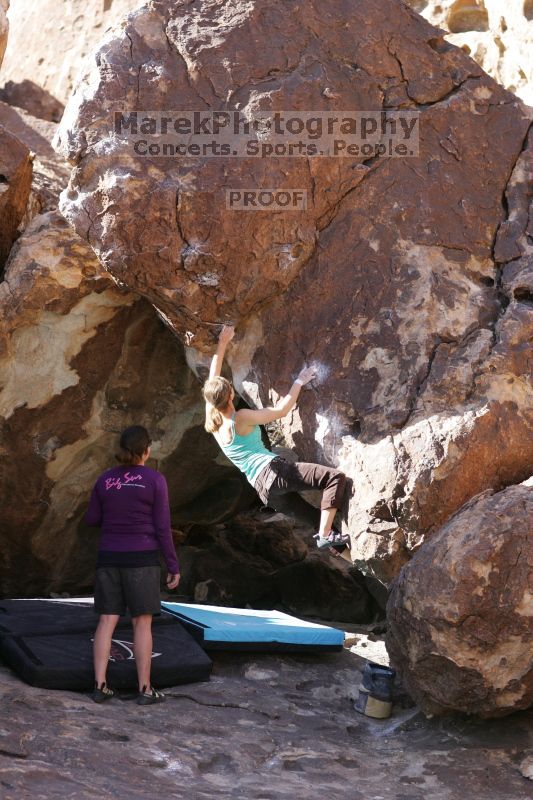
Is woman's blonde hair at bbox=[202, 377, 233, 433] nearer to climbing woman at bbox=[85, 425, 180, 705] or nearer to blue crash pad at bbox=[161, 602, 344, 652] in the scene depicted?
climbing woman at bbox=[85, 425, 180, 705]

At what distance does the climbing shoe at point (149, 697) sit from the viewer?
4438mm

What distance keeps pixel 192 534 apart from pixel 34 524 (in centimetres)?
178

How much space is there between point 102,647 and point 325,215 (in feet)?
8.82

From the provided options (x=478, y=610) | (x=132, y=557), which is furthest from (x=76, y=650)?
(x=478, y=610)

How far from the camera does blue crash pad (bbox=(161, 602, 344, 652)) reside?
5.23 m

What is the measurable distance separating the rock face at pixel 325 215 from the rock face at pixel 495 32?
2.40m

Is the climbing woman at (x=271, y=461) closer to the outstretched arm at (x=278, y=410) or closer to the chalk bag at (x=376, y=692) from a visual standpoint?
the outstretched arm at (x=278, y=410)

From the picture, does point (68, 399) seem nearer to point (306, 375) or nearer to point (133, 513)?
point (306, 375)

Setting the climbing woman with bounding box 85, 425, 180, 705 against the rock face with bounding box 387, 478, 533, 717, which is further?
the climbing woman with bounding box 85, 425, 180, 705

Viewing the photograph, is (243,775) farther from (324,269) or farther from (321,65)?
(321,65)

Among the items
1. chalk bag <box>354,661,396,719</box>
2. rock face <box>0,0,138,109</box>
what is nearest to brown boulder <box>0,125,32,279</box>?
chalk bag <box>354,661,396,719</box>

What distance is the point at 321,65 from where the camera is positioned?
5.54 metres

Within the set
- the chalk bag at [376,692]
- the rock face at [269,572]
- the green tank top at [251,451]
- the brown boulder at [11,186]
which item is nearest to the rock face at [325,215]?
the green tank top at [251,451]

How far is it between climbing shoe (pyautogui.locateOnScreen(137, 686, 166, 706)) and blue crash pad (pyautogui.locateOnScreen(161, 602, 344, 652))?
0.68 meters
